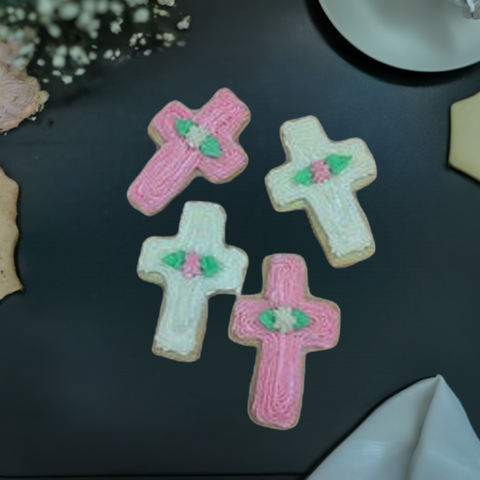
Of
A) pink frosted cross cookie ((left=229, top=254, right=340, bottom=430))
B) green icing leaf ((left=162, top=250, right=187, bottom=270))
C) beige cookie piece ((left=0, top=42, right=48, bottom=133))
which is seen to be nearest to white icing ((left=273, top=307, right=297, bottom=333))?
pink frosted cross cookie ((left=229, top=254, right=340, bottom=430))

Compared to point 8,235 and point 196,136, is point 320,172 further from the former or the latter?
point 8,235

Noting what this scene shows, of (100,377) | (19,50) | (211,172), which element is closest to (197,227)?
(211,172)

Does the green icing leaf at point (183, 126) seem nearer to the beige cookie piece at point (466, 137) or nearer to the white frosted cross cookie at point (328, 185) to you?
the white frosted cross cookie at point (328, 185)

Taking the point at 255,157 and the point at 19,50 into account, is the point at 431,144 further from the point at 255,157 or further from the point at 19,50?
the point at 19,50

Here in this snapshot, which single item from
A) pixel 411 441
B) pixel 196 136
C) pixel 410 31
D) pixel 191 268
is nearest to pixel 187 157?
pixel 196 136

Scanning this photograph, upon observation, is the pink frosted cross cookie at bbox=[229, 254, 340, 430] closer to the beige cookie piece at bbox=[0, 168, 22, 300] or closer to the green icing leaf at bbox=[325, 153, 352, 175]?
the green icing leaf at bbox=[325, 153, 352, 175]

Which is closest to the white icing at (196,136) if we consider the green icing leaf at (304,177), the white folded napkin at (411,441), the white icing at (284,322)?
the green icing leaf at (304,177)
